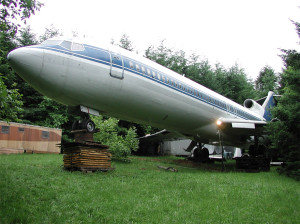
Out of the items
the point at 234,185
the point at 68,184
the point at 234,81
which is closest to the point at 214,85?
the point at 234,81

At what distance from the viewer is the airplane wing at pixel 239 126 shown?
1267 centimetres

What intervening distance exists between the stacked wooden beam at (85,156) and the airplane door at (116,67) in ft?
7.45

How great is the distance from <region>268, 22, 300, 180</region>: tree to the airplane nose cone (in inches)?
313

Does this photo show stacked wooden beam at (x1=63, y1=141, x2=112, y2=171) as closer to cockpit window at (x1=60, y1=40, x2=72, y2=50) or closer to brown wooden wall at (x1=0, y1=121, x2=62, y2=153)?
cockpit window at (x1=60, y1=40, x2=72, y2=50)

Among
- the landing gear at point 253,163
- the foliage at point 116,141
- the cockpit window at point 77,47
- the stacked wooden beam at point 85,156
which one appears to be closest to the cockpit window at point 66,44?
the cockpit window at point 77,47

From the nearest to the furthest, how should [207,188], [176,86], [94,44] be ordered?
[207,188], [94,44], [176,86]

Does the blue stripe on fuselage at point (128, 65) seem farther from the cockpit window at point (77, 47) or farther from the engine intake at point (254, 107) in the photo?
the engine intake at point (254, 107)

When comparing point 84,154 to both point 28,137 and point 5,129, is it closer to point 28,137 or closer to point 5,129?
point 5,129

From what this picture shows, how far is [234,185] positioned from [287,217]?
2680mm

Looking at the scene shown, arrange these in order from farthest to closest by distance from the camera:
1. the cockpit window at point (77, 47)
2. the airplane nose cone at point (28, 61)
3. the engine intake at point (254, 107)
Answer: the engine intake at point (254, 107), the cockpit window at point (77, 47), the airplane nose cone at point (28, 61)

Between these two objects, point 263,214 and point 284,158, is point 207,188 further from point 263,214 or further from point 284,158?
point 284,158

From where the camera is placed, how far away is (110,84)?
7738mm

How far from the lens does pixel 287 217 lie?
4531 millimetres

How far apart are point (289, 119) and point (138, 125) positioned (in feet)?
69.3
